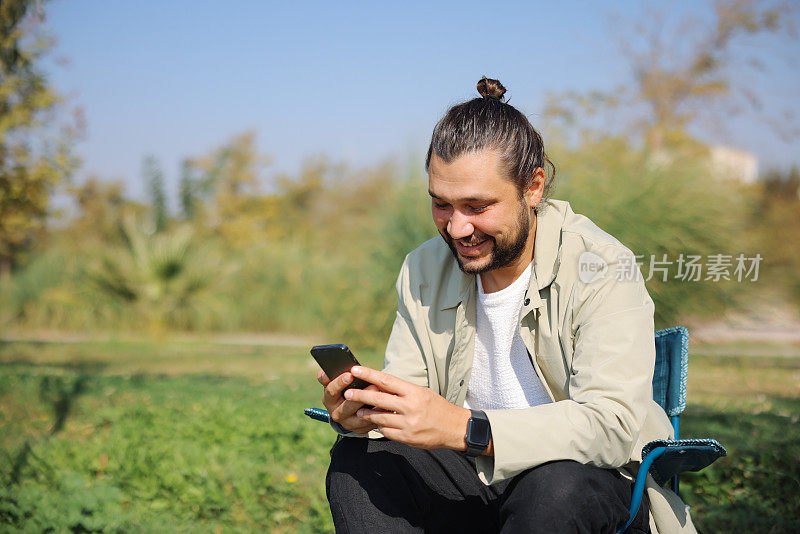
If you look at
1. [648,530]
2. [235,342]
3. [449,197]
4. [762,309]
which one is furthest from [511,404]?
[235,342]

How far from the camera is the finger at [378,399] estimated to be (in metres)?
1.79

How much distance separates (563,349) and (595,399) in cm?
24

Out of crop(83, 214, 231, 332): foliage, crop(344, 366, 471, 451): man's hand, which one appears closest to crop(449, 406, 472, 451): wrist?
crop(344, 366, 471, 451): man's hand

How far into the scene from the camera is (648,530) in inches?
78.5

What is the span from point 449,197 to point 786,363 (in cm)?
715

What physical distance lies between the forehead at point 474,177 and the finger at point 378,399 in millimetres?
608

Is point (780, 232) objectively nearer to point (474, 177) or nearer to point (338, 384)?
point (474, 177)

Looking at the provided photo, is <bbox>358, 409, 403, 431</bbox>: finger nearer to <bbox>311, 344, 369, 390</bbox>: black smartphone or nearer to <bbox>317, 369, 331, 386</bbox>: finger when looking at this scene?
<bbox>311, 344, 369, 390</bbox>: black smartphone

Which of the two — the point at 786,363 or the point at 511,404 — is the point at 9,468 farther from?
the point at 786,363

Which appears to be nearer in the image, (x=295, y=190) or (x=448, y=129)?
(x=448, y=129)

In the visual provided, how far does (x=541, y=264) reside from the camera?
2145 mm

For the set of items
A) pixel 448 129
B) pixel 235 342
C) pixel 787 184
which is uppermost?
pixel 787 184

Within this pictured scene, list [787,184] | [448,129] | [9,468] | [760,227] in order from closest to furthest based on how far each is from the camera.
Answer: [448,129] → [9,468] → [760,227] → [787,184]

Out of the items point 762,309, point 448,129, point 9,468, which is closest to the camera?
point 448,129
